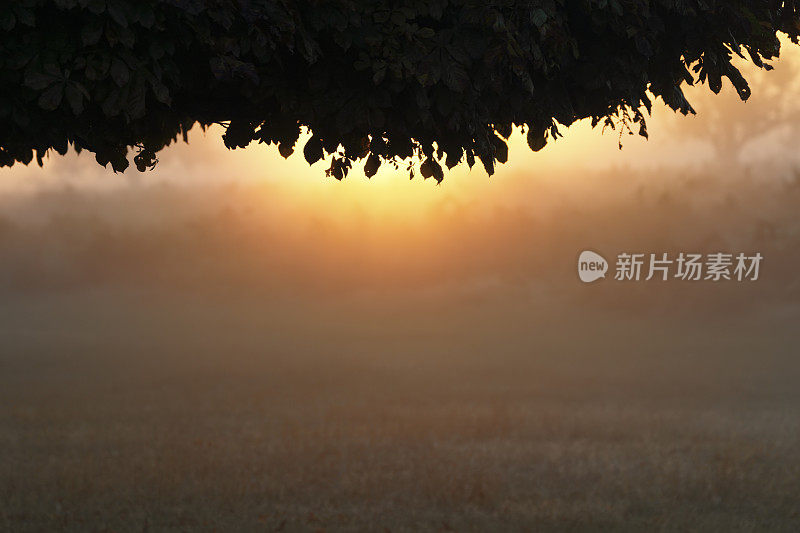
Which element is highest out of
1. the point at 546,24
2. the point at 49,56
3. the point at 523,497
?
the point at 546,24

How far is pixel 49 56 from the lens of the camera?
7.03 meters

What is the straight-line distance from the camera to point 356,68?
24.7 ft

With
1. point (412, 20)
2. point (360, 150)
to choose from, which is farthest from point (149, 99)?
point (412, 20)

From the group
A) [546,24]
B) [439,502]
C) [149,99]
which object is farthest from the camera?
[439,502]

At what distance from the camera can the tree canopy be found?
7094 millimetres

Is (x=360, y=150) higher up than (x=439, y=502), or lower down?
Result: higher up

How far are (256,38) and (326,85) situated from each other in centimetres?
91

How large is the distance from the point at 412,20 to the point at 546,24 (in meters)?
1.22

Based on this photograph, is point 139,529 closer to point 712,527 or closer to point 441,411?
point 712,527

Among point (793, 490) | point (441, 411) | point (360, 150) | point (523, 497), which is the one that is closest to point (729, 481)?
point (793, 490)

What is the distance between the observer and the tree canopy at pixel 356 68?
23.3 feet

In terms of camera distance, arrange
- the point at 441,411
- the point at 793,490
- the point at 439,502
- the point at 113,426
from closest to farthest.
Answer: the point at 439,502
the point at 793,490
the point at 113,426
the point at 441,411

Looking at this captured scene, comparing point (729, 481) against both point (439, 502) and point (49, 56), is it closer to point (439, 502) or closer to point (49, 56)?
point (439, 502)

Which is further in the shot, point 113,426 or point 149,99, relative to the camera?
point 113,426
